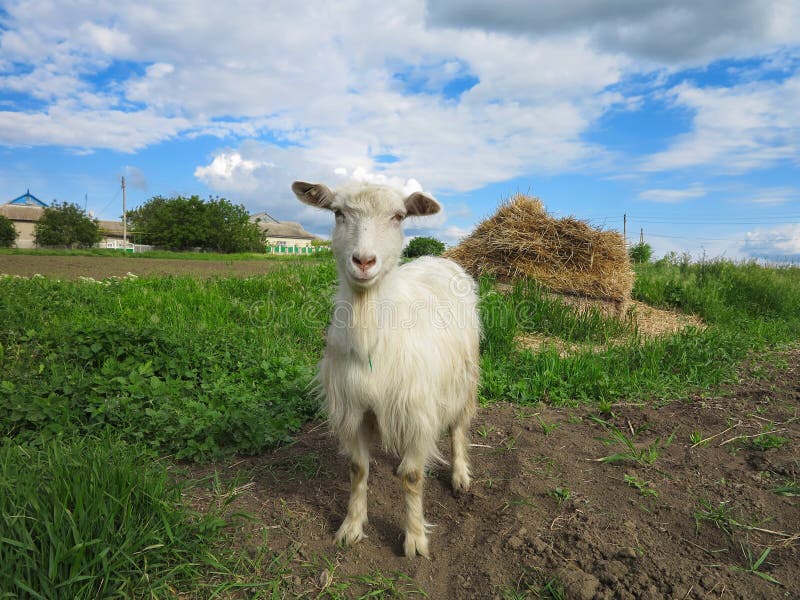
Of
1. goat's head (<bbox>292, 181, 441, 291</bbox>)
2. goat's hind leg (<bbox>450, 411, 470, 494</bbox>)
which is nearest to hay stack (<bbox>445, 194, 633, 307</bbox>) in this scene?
goat's hind leg (<bbox>450, 411, 470, 494</bbox>)

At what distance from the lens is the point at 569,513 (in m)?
3.07

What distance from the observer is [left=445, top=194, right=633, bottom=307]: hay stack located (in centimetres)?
902

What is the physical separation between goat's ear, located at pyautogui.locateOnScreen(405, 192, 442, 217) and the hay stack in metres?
6.04

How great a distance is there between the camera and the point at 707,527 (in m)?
2.87

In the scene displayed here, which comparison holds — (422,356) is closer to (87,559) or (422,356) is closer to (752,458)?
(87,559)

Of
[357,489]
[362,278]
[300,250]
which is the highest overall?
[300,250]

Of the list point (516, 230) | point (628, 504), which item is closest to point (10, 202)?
point (516, 230)

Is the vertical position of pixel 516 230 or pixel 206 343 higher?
pixel 516 230

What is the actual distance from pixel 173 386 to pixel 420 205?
9.75 feet

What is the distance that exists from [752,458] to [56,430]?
5056mm

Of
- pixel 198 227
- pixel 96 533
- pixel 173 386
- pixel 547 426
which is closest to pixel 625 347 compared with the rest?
pixel 547 426

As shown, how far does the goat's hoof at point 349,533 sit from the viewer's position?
3.05 m

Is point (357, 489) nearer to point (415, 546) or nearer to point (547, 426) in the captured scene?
point (415, 546)

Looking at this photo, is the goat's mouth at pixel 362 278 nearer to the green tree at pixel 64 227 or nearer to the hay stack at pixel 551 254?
the hay stack at pixel 551 254
